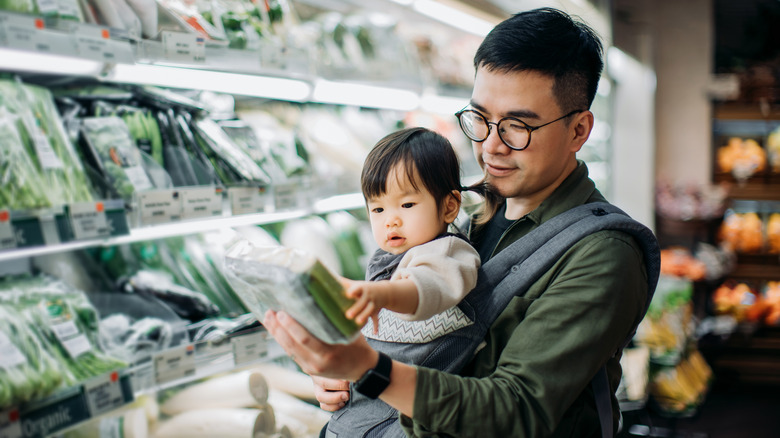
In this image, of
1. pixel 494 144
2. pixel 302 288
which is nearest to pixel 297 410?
pixel 494 144

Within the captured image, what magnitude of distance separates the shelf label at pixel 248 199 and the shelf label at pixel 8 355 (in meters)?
0.69

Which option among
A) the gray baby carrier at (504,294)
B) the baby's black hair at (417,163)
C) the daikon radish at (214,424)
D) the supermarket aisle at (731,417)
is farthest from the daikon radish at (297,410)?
the supermarket aisle at (731,417)

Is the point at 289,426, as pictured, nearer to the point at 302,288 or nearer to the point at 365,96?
the point at 302,288

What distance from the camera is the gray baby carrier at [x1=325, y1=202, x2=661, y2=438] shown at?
3.65ft

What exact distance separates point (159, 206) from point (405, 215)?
0.78m

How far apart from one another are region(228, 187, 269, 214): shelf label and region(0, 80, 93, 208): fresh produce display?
0.41 metres

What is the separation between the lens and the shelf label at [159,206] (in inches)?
63.1

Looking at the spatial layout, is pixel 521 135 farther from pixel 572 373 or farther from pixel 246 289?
pixel 246 289

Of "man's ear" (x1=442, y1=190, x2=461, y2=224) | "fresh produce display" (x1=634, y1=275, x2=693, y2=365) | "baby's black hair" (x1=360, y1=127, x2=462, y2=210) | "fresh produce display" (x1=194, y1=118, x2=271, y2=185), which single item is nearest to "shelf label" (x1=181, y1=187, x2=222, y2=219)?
"fresh produce display" (x1=194, y1=118, x2=271, y2=185)

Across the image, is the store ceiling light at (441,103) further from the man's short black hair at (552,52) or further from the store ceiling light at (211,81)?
the man's short black hair at (552,52)

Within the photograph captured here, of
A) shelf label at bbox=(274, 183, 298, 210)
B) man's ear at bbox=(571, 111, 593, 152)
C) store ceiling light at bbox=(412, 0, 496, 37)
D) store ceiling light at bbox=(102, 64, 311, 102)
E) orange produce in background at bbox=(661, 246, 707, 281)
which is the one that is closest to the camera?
man's ear at bbox=(571, 111, 593, 152)

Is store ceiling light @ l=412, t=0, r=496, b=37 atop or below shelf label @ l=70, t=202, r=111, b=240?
atop

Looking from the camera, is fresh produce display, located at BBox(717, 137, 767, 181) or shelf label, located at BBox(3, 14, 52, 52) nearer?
shelf label, located at BBox(3, 14, 52, 52)

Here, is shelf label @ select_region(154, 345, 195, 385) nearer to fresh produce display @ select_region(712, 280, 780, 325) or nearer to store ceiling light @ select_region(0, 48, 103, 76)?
store ceiling light @ select_region(0, 48, 103, 76)
